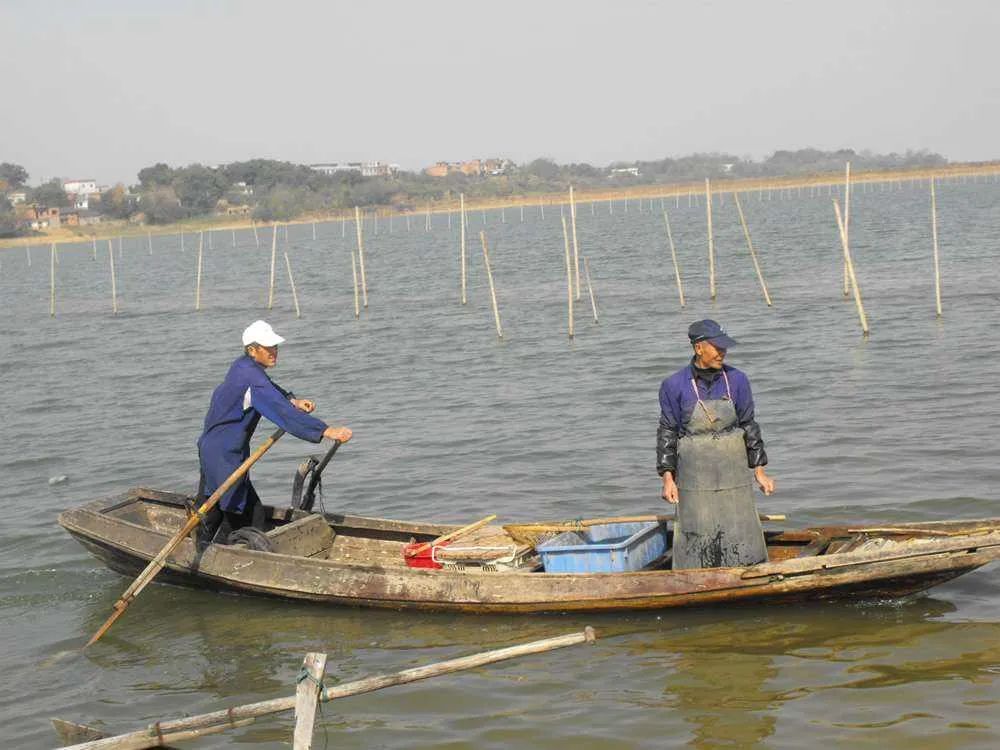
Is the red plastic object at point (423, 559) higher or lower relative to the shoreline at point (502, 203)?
lower

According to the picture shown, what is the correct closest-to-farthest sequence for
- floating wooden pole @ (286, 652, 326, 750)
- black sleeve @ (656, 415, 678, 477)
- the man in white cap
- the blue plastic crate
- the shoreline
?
floating wooden pole @ (286, 652, 326, 750)
black sleeve @ (656, 415, 678, 477)
the blue plastic crate
the man in white cap
the shoreline

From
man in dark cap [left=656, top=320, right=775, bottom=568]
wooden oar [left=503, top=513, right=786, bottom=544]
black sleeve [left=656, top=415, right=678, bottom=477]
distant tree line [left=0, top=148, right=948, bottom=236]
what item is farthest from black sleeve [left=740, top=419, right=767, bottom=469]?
distant tree line [left=0, top=148, right=948, bottom=236]

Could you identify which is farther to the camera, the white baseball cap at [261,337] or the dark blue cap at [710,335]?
the white baseball cap at [261,337]

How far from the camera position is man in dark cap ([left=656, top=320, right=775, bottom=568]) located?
23.4ft

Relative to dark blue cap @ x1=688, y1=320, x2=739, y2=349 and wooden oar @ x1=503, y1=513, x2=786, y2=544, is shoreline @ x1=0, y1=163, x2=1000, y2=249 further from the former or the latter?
dark blue cap @ x1=688, y1=320, x2=739, y2=349

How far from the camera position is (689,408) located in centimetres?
714

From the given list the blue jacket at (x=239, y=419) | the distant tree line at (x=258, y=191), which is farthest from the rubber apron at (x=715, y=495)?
the distant tree line at (x=258, y=191)

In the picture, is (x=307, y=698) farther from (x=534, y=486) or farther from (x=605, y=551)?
Result: (x=534, y=486)

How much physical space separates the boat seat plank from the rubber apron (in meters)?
2.90

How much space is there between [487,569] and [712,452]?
199 centimetres

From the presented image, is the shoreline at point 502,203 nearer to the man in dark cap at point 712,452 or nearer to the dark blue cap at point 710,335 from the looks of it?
the man in dark cap at point 712,452

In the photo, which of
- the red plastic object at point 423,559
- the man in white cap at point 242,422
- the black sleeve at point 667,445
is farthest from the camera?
the red plastic object at point 423,559

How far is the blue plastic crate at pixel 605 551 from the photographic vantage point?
7930mm

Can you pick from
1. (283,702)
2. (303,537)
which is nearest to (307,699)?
(283,702)
